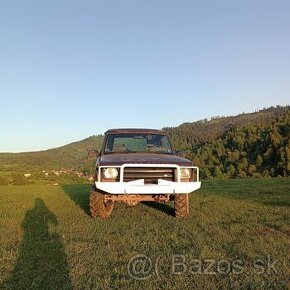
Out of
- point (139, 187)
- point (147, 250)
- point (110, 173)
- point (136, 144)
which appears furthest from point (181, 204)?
point (147, 250)

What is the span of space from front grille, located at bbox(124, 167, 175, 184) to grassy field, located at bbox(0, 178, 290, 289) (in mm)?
938

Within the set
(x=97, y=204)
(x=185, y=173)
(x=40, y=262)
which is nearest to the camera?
(x=40, y=262)

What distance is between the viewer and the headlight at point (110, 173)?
8.84 metres

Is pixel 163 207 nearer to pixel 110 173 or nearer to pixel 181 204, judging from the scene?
pixel 181 204

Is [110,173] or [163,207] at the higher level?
[110,173]

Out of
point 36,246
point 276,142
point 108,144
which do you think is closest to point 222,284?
point 36,246

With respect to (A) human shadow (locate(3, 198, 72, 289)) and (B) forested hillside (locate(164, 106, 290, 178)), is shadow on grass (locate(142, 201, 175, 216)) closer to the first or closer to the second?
(A) human shadow (locate(3, 198, 72, 289))

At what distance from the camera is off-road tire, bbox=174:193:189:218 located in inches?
366

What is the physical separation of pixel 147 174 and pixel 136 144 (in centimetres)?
209

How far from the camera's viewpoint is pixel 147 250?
612 centimetres

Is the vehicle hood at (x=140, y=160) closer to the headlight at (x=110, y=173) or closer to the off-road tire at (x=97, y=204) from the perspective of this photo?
the headlight at (x=110, y=173)

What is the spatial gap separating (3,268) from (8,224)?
12.0ft

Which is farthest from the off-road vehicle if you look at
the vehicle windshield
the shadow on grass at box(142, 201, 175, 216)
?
the shadow on grass at box(142, 201, 175, 216)

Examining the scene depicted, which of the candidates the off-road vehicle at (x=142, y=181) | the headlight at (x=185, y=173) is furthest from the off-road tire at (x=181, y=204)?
the headlight at (x=185, y=173)
